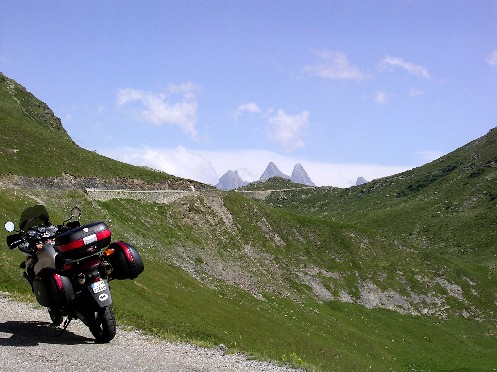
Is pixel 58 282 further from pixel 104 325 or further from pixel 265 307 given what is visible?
pixel 265 307

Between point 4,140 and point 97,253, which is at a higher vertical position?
point 4,140

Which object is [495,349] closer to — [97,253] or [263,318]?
[263,318]

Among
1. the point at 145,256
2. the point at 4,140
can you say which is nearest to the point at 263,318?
the point at 145,256

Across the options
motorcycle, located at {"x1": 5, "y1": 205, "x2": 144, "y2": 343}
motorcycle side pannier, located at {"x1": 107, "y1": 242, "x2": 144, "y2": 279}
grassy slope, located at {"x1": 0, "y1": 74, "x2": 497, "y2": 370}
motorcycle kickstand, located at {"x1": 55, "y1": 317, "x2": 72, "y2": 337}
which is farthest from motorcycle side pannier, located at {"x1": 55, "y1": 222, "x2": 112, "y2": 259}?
grassy slope, located at {"x1": 0, "y1": 74, "x2": 497, "y2": 370}

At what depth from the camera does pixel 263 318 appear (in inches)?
2275

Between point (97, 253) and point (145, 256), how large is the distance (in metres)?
47.1

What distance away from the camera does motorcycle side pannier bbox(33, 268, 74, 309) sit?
1473cm

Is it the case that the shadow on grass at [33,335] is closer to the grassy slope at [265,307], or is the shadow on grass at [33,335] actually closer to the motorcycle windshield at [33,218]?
the motorcycle windshield at [33,218]

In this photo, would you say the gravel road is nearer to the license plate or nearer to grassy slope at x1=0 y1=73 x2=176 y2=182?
the license plate

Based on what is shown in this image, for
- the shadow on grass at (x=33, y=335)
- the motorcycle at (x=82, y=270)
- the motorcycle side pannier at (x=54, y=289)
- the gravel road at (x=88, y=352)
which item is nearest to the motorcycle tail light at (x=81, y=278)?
the motorcycle at (x=82, y=270)

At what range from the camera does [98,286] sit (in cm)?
1524

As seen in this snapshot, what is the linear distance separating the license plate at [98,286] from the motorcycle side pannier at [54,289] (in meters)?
0.65

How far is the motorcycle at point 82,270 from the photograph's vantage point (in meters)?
15.0

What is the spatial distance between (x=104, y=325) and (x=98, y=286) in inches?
62.3
